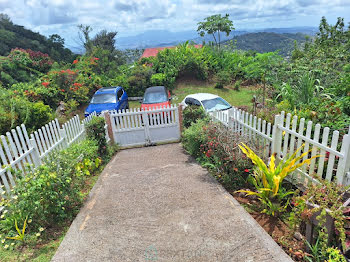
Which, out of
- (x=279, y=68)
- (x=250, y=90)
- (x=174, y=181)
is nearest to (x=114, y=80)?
(x=250, y=90)

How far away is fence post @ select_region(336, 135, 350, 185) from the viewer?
135 inches

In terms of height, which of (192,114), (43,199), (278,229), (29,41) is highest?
(29,41)

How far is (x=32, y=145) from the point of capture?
16.5 ft

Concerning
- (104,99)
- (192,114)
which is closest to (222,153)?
(192,114)

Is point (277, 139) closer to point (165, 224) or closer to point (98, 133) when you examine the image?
point (165, 224)

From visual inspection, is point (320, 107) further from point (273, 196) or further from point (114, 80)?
point (114, 80)

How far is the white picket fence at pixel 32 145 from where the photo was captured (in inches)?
169

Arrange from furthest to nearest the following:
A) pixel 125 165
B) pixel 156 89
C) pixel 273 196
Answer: pixel 156 89
pixel 125 165
pixel 273 196

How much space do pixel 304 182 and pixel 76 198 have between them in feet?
14.1

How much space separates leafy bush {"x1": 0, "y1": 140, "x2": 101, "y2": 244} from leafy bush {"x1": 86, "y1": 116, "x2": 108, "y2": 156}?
2383 mm

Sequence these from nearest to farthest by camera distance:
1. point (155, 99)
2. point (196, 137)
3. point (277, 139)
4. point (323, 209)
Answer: point (323, 209) → point (277, 139) → point (196, 137) → point (155, 99)

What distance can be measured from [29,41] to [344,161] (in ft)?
122

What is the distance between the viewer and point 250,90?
15.9 meters

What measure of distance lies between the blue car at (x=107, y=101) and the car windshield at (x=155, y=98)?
144cm
